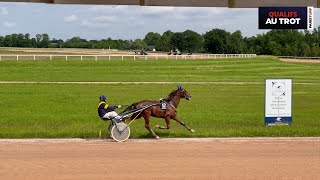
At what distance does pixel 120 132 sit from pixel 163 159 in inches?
104

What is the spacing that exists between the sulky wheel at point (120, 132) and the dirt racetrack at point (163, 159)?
8.3 inches

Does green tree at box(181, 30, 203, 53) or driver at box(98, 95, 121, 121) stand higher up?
green tree at box(181, 30, 203, 53)

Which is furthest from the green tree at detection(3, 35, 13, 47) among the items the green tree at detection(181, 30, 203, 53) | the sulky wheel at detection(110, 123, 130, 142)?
the sulky wheel at detection(110, 123, 130, 142)

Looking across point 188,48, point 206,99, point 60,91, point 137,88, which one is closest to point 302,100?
point 206,99

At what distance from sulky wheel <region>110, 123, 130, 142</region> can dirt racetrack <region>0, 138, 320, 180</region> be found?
21 cm

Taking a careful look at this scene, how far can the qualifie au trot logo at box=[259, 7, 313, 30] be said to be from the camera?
41.2 ft

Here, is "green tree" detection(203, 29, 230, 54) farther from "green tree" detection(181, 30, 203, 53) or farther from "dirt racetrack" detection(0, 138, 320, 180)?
"dirt racetrack" detection(0, 138, 320, 180)

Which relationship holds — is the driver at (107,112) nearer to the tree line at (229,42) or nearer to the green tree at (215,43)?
the tree line at (229,42)

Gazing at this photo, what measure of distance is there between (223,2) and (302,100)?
1875 centimetres

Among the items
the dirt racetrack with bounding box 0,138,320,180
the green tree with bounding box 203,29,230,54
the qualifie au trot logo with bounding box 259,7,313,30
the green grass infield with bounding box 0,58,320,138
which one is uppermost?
the green tree with bounding box 203,29,230,54

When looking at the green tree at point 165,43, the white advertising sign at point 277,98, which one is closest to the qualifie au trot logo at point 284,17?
the white advertising sign at point 277,98

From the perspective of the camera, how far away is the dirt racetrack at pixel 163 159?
11133 millimetres

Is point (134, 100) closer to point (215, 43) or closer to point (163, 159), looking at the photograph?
point (163, 159)

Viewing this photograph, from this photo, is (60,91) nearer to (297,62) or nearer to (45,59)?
(45,59)
